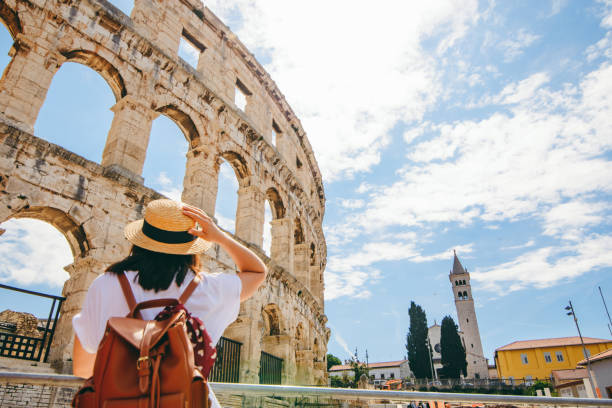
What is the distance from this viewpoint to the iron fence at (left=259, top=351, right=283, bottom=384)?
33.0ft

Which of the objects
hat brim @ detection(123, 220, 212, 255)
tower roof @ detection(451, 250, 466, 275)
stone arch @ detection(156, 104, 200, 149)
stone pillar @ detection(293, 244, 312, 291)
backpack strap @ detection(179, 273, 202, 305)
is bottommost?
backpack strap @ detection(179, 273, 202, 305)

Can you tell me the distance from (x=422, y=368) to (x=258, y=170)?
145 feet

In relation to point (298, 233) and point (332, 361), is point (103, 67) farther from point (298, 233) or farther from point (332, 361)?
point (332, 361)

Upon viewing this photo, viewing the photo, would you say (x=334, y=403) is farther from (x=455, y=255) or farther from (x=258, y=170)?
(x=455, y=255)

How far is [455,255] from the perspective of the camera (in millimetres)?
73312

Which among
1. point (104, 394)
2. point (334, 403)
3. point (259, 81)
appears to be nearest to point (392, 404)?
point (334, 403)

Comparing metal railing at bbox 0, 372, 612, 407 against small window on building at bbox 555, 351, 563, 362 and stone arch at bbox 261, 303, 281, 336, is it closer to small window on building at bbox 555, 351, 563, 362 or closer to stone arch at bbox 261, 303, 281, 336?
stone arch at bbox 261, 303, 281, 336

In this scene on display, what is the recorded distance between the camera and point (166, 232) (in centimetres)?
170

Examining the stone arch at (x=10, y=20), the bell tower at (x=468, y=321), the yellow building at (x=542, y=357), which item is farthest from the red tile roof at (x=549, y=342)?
the stone arch at (x=10, y=20)

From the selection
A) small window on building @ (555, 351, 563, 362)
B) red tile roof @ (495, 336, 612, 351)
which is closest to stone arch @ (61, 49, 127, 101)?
red tile roof @ (495, 336, 612, 351)

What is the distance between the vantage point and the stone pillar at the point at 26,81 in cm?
645

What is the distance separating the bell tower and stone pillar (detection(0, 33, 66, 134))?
59784mm

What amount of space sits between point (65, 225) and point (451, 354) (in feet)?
168

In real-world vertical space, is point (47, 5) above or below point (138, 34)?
below
